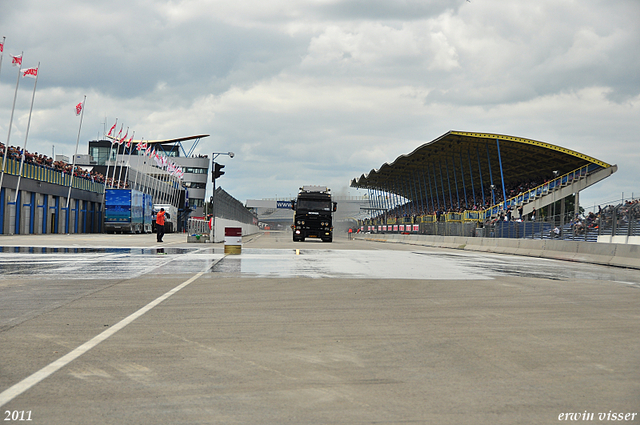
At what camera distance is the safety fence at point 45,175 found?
151ft

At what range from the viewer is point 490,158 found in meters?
68.5

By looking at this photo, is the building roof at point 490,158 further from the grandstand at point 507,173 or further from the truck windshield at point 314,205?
the truck windshield at point 314,205

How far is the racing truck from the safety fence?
19.7 m

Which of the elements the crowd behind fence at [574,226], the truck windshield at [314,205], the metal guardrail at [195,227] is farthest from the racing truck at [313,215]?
the crowd behind fence at [574,226]

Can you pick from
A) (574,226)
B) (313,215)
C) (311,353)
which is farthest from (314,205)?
(311,353)

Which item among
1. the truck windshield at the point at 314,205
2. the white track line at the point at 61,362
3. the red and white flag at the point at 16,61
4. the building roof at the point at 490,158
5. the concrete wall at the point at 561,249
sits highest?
the red and white flag at the point at 16,61

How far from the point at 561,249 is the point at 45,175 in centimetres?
4068

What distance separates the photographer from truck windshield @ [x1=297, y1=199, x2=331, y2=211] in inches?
1699

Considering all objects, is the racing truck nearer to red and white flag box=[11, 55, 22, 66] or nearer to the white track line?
red and white flag box=[11, 55, 22, 66]

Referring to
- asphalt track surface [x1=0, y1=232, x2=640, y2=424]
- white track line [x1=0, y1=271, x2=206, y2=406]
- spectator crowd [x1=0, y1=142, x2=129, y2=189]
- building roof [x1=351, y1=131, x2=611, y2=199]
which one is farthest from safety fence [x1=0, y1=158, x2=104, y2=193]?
white track line [x1=0, y1=271, x2=206, y2=406]

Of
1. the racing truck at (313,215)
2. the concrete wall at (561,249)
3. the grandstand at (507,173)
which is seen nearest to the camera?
the concrete wall at (561,249)

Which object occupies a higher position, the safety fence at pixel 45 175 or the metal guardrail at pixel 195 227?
the safety fence at pixel 45 175

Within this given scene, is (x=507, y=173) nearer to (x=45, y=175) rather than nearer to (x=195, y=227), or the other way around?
(x=195, y=227)

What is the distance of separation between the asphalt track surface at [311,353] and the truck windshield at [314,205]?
1221 inches
